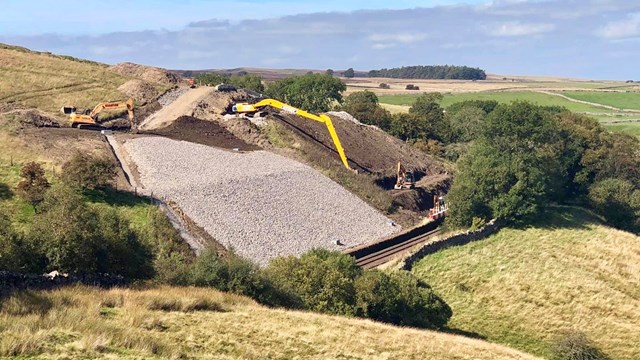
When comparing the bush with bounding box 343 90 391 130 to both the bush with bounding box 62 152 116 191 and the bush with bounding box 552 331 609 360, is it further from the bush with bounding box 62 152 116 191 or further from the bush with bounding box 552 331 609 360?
the bush with bounding box 552 331 609 360

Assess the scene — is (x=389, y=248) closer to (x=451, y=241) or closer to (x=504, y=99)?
(x=451, y=241)

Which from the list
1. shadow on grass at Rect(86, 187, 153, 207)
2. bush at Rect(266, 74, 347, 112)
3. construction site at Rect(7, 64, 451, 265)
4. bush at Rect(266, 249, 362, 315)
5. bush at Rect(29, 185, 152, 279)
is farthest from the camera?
bush at Rect(266, 74, 347, 112)

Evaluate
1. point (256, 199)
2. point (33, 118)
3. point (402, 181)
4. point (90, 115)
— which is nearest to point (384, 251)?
point (256, 199)

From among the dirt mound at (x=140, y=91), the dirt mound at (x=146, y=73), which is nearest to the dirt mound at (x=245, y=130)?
the dirt mound at (x=140, y=91)

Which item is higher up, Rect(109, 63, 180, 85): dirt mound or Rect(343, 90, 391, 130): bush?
Rect(109, 63, 180, 85): dirt mound

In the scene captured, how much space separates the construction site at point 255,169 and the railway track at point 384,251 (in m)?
0.65

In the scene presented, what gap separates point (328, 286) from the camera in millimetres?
30391

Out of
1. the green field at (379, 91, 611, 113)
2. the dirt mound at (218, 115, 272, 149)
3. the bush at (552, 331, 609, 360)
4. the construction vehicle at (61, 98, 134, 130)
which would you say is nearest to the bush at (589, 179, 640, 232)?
the dirt mound at (218, 115, 272, 149)

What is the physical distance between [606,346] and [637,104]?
176316mm

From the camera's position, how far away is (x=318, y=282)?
31.1m

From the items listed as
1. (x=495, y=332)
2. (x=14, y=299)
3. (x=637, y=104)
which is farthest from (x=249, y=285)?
(x=637, y=104)

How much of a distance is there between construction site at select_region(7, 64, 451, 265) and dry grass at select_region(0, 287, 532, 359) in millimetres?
12163

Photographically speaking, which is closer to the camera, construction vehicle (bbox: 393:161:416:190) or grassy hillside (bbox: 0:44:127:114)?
construction vehicle (bbox: 393:161:416:190)

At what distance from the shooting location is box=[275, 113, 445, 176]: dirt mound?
220 feet
